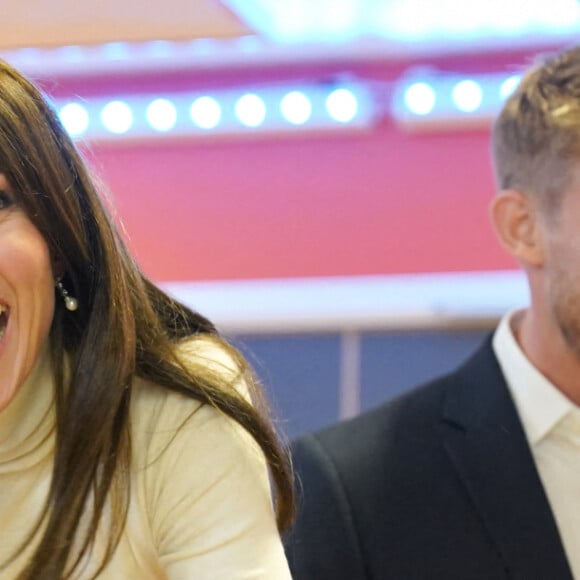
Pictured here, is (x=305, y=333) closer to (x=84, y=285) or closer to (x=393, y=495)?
(x=393, y=495)

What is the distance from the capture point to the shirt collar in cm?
173

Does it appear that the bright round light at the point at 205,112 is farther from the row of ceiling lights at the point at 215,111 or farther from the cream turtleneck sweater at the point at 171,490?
the cream turtleneck sweater at the point at 171,490

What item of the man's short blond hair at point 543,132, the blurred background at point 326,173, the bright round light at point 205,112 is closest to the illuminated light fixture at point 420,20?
the blurred background at point 326,173

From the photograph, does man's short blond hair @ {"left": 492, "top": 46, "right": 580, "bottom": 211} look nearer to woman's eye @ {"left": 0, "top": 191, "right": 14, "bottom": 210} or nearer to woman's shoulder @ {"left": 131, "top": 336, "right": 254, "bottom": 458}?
woman's shoulder @ {"left": 131, "top": 336, "right": 254, "bottom": 458}

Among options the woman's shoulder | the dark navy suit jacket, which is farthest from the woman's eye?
the dark navy suit jacket

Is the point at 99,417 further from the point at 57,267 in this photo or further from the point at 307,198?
the point at 307,198

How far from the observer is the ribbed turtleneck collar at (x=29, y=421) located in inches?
50.5

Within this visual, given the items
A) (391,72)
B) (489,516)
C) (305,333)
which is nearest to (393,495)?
(489,516)

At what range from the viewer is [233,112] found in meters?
3.03

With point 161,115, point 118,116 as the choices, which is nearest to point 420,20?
point 161,115

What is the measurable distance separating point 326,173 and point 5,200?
184 cm

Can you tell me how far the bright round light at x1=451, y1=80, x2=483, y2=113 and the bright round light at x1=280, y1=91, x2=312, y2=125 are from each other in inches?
13.6

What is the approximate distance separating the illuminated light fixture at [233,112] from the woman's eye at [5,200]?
1.74 metres

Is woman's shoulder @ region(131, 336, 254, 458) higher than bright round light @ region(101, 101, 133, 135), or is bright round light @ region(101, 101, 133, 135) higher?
bright round light @ region(101, 101, 133, 135)
